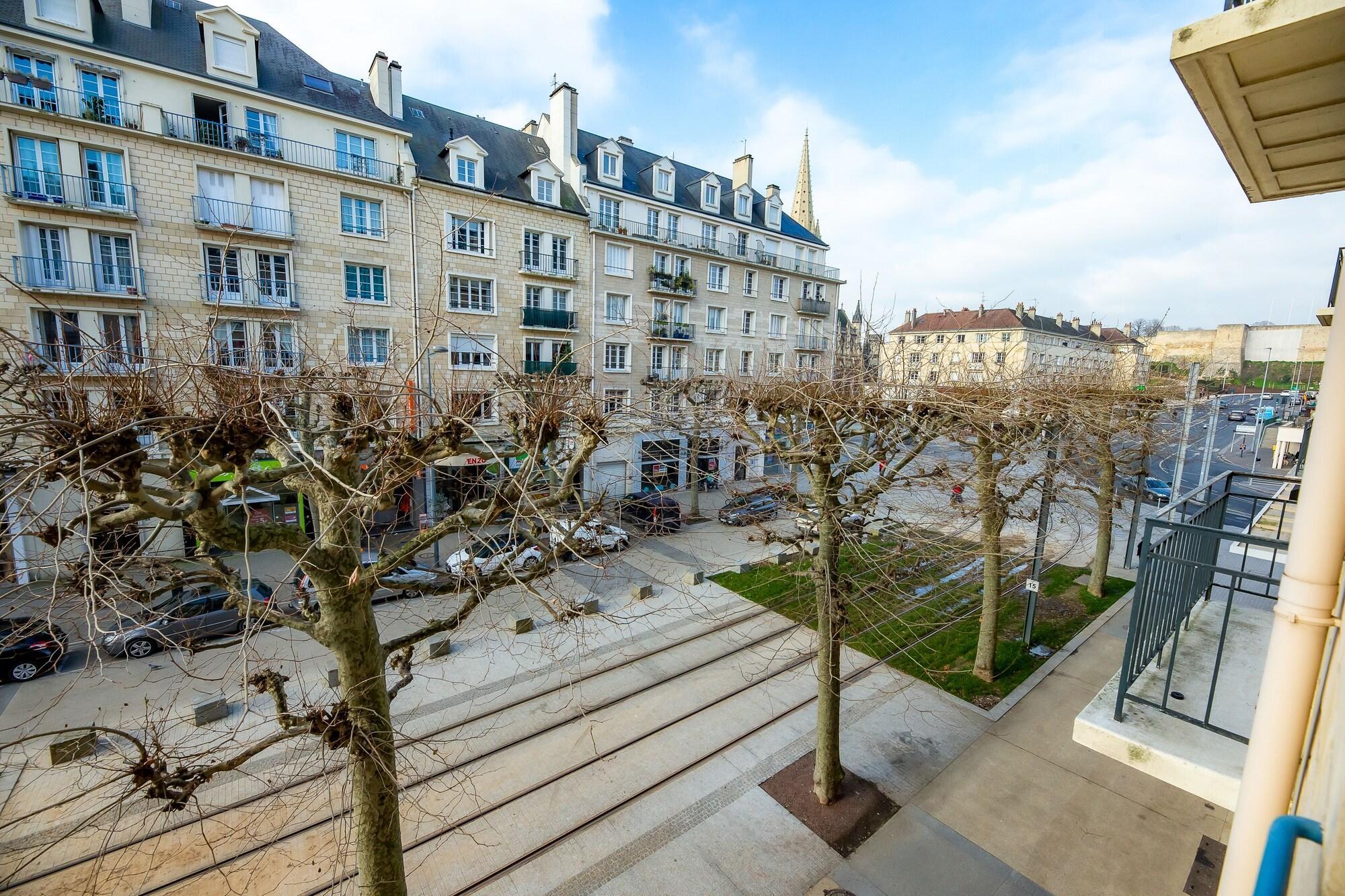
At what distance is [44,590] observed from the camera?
16.4 feet

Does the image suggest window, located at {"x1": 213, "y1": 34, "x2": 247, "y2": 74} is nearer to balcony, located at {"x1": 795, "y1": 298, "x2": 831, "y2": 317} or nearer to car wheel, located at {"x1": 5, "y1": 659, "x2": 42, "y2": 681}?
car wheel, located at {"x1": 5, "y1": 659, "x2": 42, "y2": 681}

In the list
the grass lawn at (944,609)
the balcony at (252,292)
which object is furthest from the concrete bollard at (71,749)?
the balcony at (252,292)

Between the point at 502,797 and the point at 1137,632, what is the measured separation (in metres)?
7.97

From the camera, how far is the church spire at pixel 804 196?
201ft

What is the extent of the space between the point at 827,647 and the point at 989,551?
408 cm

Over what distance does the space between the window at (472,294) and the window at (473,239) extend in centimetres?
107

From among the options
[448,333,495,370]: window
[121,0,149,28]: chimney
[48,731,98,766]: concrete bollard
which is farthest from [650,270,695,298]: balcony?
[48,731,98,766]: concrete bollard

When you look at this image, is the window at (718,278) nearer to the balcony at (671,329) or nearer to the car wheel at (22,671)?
the balcony at (671,329)

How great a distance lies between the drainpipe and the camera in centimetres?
244

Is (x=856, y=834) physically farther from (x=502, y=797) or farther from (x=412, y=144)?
(x=412, y=144)

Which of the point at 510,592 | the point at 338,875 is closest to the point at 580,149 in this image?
the point at 510,592

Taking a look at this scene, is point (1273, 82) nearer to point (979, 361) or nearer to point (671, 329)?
point (979, 361)

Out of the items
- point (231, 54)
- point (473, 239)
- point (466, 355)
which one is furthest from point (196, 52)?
point (466, 355)

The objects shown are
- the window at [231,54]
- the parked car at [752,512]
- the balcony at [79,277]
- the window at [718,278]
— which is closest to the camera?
the parked car at [752,512]
